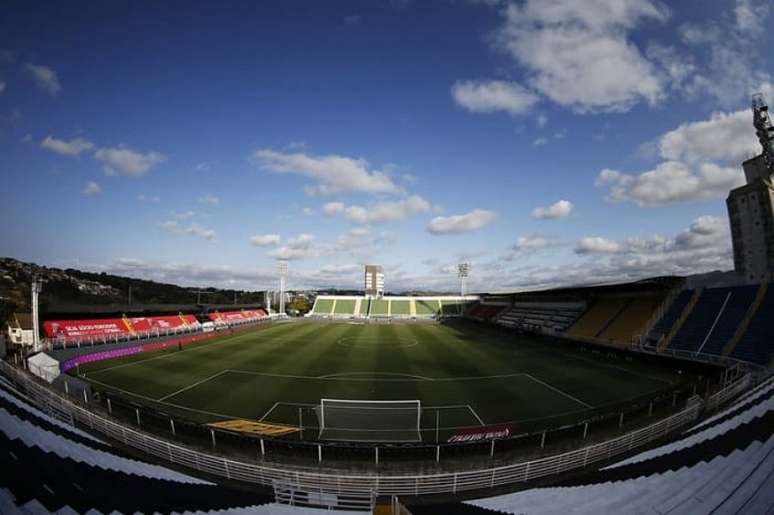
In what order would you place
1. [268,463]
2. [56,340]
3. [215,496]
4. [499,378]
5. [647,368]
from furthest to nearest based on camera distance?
[56,340] < [647,368] < [499,378] < [268,463] < [215,496]

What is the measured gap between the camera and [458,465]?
1112 centimetres

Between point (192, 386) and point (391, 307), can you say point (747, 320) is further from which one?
point (391, 307)

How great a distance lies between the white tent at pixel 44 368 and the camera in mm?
19094

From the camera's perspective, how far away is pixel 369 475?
10273 mm

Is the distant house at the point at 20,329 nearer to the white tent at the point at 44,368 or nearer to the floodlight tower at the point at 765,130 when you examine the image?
the white tent at the point at 44,368

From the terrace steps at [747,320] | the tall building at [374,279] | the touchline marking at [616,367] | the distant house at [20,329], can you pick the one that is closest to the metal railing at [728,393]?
the touchline marking at [616,367]

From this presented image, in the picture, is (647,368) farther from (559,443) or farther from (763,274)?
(763,274)

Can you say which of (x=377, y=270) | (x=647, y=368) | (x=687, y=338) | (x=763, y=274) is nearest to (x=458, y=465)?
(x=647, y=368)

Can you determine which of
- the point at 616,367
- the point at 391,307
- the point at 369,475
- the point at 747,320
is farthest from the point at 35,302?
the point at 391,307

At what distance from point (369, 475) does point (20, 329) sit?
→ 139 ft

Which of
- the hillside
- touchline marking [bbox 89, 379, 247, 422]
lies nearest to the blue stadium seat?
touchline marking [bbox 89, 379, 247, 422]

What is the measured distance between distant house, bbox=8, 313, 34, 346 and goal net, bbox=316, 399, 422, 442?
3262 cm

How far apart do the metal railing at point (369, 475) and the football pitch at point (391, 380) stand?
3521mm

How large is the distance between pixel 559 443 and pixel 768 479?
26.7 feet
